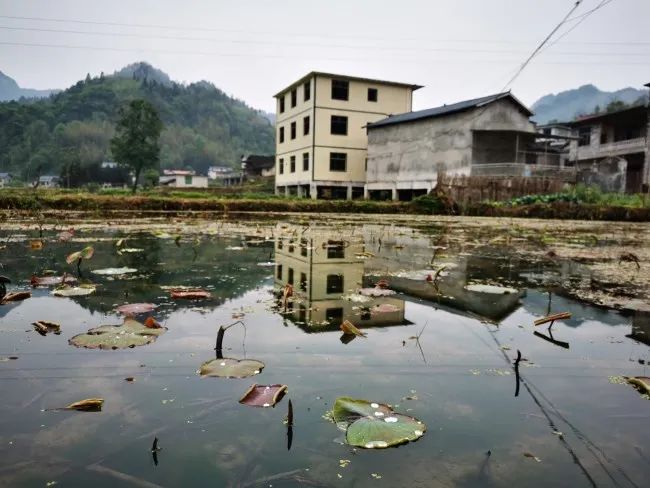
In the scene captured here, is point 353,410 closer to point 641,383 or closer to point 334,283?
point 641,383

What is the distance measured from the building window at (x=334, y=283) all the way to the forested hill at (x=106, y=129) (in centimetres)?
6105

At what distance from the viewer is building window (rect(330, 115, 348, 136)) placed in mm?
25438

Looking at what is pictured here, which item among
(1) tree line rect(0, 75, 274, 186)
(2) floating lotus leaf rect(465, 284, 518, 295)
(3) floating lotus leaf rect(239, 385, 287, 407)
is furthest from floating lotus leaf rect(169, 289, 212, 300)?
(1) tree line rect(0, 75, 274, 186)

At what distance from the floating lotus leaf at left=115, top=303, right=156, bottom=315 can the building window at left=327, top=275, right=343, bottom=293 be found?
3.16 ft

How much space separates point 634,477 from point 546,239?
614 cm

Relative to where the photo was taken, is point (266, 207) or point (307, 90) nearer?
point (266, 207)

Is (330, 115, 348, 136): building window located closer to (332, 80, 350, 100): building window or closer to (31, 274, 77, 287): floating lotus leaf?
(332, 80, 350, 100): building window

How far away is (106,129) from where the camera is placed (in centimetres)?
8638

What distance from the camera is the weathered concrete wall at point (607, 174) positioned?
27.2 meters

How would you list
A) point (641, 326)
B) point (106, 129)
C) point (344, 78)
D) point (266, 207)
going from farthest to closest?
point (106, 129) < point (344, 78) < point (266, 207) < point (641, 326)

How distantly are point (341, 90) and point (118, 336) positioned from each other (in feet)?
83.6

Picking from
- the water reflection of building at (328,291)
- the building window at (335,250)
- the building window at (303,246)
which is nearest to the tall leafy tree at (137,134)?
the building window at (303,246)

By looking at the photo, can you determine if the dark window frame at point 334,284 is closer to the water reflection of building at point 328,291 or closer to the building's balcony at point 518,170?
the water reflection of building at point 328,291

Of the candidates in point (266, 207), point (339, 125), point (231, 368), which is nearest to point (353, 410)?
point (231, 368)
